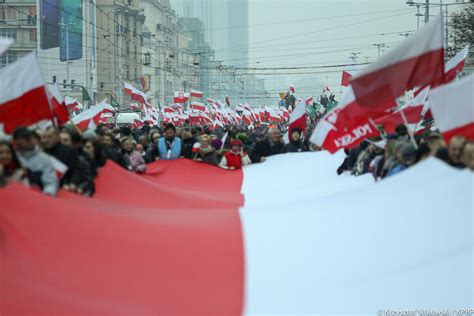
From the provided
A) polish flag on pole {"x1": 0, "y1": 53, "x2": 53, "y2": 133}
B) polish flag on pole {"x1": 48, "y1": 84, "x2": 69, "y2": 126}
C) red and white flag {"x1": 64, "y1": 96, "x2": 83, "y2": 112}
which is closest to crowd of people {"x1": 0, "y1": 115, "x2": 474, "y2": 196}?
polish flag on pole {"x1": 0, "y1": 53, "x2": 53, "y2": 133}

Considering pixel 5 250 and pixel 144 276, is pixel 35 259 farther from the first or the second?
pixel 144 276

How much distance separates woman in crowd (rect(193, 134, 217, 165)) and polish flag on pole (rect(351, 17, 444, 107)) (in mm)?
7251

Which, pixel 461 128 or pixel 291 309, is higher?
pixel 461 128

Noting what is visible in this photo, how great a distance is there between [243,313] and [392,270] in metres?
1.05

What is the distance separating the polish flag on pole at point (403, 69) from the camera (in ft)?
32.6

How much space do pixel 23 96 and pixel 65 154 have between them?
2.66 m

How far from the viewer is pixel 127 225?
7.84 metres

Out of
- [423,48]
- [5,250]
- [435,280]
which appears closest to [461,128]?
[423,48]

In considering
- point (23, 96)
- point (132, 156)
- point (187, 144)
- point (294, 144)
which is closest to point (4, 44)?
point (23, 96)

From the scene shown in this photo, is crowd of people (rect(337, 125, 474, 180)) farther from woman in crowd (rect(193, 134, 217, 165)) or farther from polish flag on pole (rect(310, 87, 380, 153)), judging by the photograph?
woman in crowd (rect(193, 134, 217, 165))

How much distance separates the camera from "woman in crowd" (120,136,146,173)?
50.4ft

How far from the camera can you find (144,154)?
18.0 meters

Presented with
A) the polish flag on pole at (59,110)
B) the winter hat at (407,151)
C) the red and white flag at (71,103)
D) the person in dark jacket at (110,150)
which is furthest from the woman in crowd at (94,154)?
the red and white flag at (71,103)

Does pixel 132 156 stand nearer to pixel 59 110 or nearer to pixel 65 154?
pixel 59 110
